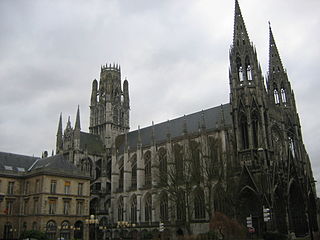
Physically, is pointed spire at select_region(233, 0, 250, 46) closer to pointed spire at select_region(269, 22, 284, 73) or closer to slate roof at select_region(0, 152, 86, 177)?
pointed spire at select_region(269, 22, 284, 73)

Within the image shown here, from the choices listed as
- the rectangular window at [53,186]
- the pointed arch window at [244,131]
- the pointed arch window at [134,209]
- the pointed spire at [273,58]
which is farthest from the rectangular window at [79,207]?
the pointed spire at [273,58]

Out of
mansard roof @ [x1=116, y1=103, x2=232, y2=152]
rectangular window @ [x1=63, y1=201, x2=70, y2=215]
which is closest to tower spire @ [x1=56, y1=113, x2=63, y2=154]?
mansard roof @ [x1=116, y1=103, x2=232, y2=152]

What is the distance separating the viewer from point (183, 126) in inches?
2111

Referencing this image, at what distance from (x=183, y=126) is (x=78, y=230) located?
21.5 m

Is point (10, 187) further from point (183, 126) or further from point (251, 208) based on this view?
point (251, 208)

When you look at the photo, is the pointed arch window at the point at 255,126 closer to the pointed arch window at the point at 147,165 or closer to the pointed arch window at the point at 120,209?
the pointed arch window at the point at 147,165

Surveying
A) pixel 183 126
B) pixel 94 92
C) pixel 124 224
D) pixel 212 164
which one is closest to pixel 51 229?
pixel 124 224

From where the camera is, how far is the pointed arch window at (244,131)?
39906 millimetres

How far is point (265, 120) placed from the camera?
4050 cm

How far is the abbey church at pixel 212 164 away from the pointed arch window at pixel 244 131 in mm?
122

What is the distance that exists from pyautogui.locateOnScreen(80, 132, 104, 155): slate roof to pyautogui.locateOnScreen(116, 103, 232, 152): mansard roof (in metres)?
3.58

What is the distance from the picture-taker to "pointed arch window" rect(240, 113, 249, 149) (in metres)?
39.9

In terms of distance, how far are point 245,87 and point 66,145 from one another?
36760 mm

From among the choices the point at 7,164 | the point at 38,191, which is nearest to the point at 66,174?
the point at 38,191
